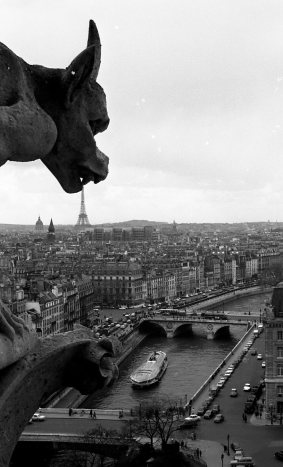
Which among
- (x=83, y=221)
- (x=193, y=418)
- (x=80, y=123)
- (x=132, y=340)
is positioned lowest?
(x=132, y=340)

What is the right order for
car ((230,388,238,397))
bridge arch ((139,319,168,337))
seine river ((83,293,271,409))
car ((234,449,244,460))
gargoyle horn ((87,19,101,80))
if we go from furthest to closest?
bridge arch ((139,319,168,337))
seine river ((83,293,271,409))
car ((230,388,238,397))
car ((234,449,244,460))
gargoyle horn ((87,19,101,80))

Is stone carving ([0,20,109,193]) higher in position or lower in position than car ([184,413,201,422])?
higher

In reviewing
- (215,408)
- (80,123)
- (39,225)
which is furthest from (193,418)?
(39,225)

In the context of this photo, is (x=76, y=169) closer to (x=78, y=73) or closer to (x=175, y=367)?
(x=78, y=73)

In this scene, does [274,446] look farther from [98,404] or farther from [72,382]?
[72,382]

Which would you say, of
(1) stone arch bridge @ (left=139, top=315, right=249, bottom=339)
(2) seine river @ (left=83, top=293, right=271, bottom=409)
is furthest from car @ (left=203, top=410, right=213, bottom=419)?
(1) stone arch bridge @ (left=139, top=315, right=249, bottom=339)

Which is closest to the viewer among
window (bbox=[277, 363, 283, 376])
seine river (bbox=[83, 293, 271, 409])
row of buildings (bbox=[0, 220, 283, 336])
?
window (bbox=[277, 363, 283, 376])

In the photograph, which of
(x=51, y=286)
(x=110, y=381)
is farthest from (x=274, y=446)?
(x=51, y=286)

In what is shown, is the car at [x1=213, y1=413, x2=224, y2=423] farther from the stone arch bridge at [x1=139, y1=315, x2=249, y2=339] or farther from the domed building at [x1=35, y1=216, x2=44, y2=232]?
the domed building at [x1=35, y1=216, x2=44, y2=232]
